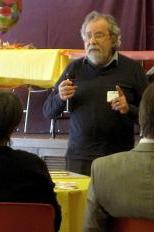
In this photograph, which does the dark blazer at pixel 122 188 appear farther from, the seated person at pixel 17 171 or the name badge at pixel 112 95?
the name badge at pixel 112 95

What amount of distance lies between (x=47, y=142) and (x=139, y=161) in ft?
11.8

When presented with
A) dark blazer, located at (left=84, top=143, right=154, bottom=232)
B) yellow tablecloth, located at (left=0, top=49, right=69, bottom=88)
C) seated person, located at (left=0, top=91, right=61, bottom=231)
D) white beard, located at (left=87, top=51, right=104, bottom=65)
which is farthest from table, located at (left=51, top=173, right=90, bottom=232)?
yellow tablecloth, located at (left=0, top=49, right=69, bottom=88)

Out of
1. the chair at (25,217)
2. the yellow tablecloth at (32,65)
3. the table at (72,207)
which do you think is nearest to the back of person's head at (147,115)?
the chair at (25,217)

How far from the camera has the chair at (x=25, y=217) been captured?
176cm

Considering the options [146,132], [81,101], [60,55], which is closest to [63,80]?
[81,101]

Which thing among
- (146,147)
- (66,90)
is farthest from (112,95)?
(146,147)

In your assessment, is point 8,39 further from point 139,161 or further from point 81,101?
point 139,161

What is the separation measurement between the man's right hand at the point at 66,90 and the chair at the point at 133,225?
4.21 ft

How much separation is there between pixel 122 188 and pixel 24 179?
362mm

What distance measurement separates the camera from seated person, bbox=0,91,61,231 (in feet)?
6.41

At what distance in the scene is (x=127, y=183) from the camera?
6.02 feet

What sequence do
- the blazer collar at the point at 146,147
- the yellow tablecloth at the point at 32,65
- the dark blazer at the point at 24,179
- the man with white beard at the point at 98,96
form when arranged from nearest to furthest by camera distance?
the blazer collar at the point at 146,147 < the dark blazer at the point at 24,179 < the man with white beard at the point at 98,96 < the yellow tablecloth at the point at 32,65

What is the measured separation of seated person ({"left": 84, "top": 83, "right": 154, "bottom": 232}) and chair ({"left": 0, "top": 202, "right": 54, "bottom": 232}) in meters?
0.19

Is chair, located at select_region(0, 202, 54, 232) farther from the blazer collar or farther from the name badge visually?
the name badge
